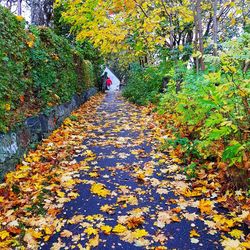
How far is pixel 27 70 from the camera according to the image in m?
6.41

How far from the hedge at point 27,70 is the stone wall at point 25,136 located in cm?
18

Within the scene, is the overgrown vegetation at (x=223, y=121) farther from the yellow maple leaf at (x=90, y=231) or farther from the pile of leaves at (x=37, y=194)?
the pile of leaves at (x=37, y=194)

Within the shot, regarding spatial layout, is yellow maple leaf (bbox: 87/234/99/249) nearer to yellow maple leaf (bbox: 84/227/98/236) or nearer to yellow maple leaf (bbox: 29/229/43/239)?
yellow maple leaf (bbox: 84/227/98/236)

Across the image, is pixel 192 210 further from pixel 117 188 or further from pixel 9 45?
pixel 9 45

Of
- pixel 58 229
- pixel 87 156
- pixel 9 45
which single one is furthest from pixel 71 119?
pixel 58 229

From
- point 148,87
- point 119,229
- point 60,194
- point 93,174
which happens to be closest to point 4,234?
point 60,194

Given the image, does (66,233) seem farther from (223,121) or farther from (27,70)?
(27,70)

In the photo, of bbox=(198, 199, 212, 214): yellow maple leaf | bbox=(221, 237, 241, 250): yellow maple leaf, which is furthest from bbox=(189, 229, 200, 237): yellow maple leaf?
bbox=(198, 199, 212, 214): yellow maple leaf

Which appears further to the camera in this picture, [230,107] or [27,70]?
[27,70]

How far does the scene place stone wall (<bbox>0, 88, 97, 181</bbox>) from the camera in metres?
4.75

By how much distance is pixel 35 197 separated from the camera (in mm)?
4191

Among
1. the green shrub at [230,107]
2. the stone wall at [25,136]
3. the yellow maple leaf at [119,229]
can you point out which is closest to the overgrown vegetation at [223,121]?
the green shrub at [230,107]

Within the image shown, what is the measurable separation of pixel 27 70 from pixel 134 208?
412cm

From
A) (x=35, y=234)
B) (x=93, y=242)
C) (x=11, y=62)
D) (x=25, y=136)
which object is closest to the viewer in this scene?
(x=93, y=242)
